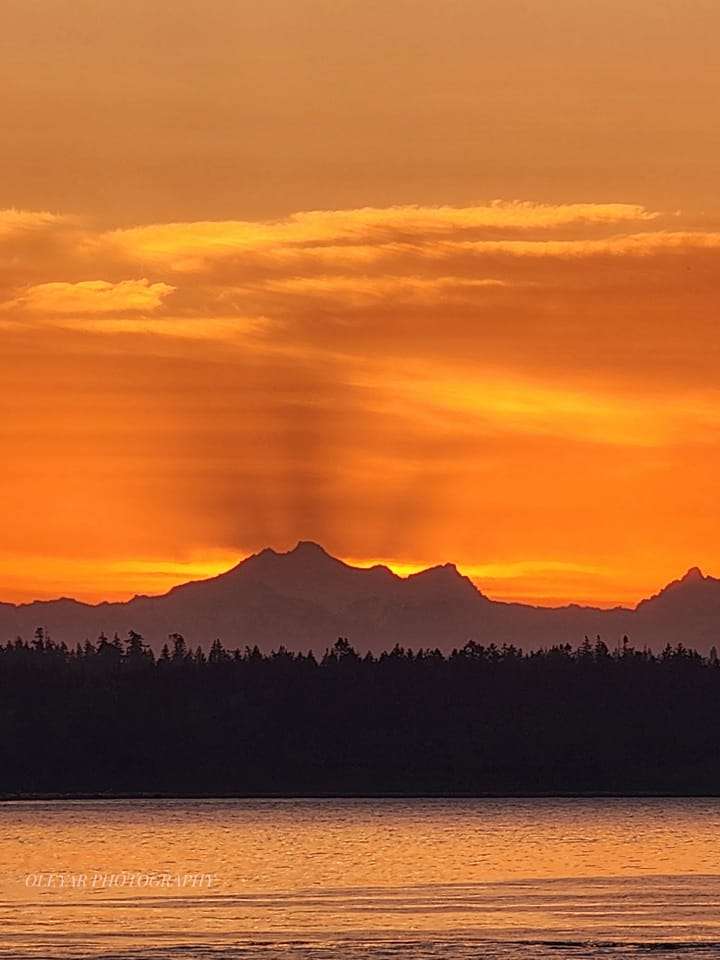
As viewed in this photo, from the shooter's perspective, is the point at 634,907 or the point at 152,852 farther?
the point at 152,852

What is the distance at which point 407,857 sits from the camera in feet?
533

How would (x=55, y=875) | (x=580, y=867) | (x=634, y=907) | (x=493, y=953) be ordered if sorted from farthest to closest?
(x=580, y=867) < (x=55, y=875) < (x=634, y=907) < (x=493, y=953)

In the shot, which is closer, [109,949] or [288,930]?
[109,949]

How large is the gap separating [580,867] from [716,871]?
9654 millimetres

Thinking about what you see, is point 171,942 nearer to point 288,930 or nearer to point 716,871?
point 288,930

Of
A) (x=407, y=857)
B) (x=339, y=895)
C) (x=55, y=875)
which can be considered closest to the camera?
(x=339, y=895)

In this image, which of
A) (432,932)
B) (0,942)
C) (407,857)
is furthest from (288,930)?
(407,857)

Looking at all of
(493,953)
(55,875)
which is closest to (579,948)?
(493,953)

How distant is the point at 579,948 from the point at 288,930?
15.2m

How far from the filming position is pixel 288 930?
321 feet

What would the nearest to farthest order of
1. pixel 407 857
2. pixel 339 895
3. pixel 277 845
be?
pixel 339 895
pixel 407 857
pixel 277 845

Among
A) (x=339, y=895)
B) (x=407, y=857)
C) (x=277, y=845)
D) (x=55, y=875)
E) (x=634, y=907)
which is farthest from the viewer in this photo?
(x=277, y=845)

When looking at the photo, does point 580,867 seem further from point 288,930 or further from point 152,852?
point 288,930

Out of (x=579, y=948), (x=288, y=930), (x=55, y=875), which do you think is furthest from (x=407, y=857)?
(x=579, y=948)
